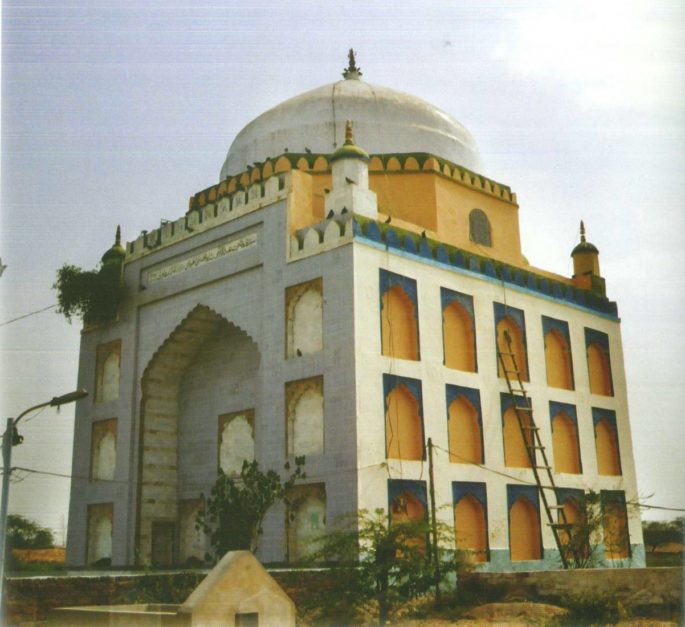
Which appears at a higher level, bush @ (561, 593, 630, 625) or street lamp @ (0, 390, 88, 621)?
street lamp @ (0, 390, 88, 621)

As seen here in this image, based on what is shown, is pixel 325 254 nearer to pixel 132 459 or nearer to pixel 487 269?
pixel 487 269

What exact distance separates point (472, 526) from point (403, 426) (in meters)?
2.22

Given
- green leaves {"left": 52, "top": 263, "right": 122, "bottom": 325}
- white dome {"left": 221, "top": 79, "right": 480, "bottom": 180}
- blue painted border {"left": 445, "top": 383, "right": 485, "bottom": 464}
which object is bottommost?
blue painted border {"left": 445, "top": 383, "right": 485, "bottom": 464}

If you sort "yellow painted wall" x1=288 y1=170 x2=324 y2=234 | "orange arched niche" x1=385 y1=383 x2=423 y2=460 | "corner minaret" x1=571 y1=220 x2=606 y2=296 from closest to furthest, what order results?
"orange arched niche" x1=385 y1=383 x2=423 y2=460
"yellow painted wall" x1=288 y1=170 x2=324 y2=234
"corner minaret" x1=571 y1=220 x2=606 y2=296

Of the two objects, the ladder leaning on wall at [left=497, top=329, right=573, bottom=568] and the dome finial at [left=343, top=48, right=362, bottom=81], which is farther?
the dome finial at [left=343, top=48, right=362, bottom=81]

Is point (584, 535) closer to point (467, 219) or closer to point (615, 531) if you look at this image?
point (615, 531)

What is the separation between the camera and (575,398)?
16.2 metres

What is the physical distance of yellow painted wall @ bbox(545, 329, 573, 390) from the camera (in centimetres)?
1599

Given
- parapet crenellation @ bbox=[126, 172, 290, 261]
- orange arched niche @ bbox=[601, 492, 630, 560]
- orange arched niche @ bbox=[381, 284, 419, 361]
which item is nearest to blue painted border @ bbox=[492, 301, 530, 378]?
orange arched niche @ bbox=[381, 284, 419, 361]

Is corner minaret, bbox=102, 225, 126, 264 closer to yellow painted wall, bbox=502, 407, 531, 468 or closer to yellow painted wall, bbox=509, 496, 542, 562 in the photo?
yellow painted wall, bbox=502, 407, 531, 468

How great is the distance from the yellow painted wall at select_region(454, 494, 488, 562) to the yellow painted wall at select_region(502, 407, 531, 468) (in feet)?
3.95

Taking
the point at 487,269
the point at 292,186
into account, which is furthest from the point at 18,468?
the point at 487,269

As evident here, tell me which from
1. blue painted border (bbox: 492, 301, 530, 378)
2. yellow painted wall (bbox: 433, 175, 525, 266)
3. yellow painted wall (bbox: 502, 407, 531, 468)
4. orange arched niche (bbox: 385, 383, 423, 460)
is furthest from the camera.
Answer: yellow painted wall (bbox: 433, 175, 525, 266)

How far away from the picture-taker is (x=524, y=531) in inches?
566
